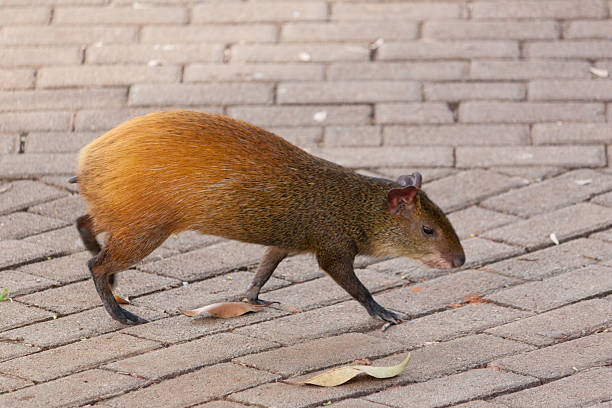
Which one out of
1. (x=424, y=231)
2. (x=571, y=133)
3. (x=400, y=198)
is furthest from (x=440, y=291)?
(x=571, y=133)

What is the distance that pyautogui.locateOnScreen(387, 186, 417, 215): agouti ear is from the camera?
513 centimetres

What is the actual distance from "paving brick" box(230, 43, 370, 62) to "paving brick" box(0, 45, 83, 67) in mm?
1276

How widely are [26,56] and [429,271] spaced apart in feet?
13.2

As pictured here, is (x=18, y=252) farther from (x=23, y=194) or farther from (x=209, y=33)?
(x=209, y=33)

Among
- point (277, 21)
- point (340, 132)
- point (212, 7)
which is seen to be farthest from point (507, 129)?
point (212, 7)

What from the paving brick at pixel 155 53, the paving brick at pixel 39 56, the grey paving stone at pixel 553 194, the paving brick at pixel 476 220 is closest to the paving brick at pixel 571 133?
the grey paving stone at pixel 553 194

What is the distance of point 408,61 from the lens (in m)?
7.96

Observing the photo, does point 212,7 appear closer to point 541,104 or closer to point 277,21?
point 277,21

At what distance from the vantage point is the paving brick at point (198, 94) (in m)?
7.41

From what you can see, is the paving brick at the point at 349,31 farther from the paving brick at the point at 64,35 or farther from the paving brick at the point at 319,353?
the paving brick at the point at 319,353

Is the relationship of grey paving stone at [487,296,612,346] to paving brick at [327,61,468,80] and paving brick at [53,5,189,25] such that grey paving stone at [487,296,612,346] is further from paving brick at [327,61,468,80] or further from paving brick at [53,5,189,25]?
paving brick at [53,5,189,25]

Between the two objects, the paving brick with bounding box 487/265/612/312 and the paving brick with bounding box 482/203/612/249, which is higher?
the paving brick with bounding box 482/203/612/249

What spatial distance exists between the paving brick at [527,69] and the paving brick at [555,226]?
70.3 inches

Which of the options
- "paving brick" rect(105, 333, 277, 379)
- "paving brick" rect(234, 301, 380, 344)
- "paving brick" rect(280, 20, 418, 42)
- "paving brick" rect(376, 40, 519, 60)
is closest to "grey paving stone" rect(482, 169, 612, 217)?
"paving brick" rect(234, 301, 380, 344)
